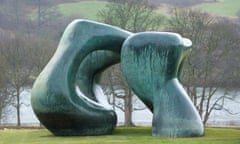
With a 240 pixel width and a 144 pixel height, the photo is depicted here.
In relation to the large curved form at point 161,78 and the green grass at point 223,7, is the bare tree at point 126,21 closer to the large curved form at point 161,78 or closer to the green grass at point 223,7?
the large curved form at point 161,78

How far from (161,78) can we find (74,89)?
2.83 metres

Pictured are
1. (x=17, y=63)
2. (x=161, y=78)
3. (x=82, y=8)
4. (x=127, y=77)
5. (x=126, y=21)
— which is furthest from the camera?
(x=82, y=8)

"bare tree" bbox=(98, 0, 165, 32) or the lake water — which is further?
the lake water

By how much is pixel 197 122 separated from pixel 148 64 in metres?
2.46

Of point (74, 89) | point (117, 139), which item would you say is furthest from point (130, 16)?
point (117, 139)

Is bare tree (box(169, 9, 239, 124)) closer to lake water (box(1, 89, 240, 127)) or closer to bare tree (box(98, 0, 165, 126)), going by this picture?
bare tree (box(98, 0, 165, 126))

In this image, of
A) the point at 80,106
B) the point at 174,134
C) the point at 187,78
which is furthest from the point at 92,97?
the point at 187,78

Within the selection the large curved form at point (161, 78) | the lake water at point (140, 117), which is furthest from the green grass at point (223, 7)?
the large curved form at point (161, 78)

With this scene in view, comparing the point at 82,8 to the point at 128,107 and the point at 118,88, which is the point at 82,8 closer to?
the point at 118,88

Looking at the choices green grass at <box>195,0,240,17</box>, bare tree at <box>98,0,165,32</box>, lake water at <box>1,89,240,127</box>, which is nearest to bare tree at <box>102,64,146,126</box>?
bare tree at <box>98,0,165,32</box>

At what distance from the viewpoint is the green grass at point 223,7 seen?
5584 centimetres

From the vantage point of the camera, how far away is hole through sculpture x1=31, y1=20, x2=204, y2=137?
768 inches

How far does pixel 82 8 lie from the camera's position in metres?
59.4

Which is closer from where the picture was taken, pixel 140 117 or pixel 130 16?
pixel 130 16
